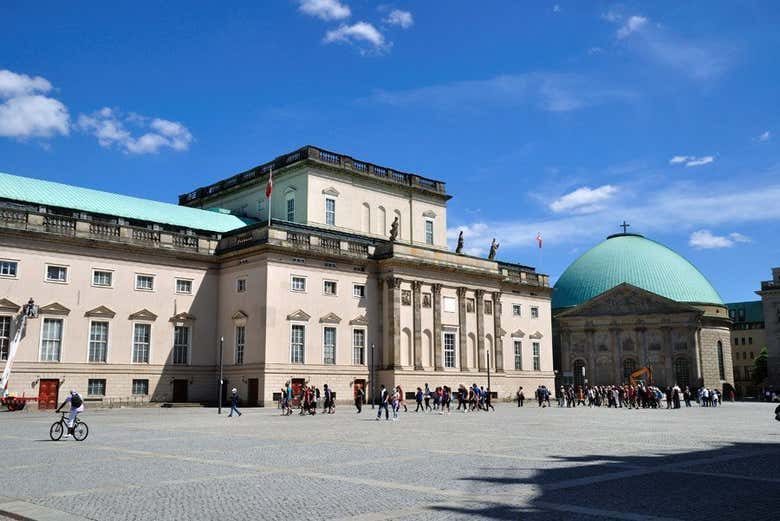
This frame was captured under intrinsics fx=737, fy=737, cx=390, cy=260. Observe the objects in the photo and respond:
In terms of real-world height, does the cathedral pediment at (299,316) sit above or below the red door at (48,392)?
above

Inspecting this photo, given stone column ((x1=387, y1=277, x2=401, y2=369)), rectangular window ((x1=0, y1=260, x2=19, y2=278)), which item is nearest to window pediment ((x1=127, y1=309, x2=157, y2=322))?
rectangular window ((x1=0, y1=260, x2=19, y2=278))

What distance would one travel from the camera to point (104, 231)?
50000mm

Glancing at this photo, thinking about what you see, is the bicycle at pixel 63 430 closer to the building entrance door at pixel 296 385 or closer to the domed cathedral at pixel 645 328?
the building entrance door at pixel 296 385

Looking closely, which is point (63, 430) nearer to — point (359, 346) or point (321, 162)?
point (359, 346)

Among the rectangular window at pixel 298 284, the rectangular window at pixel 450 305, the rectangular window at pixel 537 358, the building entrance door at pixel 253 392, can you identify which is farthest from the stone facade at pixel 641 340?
the building entrance door at pixel 253 392

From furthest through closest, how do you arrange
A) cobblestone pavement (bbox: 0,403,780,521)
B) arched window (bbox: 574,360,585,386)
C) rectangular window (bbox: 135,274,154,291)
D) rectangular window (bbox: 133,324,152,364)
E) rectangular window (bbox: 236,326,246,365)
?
1. arched window (bbox: 574,360,585,386)
2. rectangular window (bbox: 236,326,246,365)
3. rectangular window (bbox: 135,274,154,291)
4. rectangular window (bbox: 133,324,152,364)
5. cobblestone pavement (bbox: 0,403,780,521)

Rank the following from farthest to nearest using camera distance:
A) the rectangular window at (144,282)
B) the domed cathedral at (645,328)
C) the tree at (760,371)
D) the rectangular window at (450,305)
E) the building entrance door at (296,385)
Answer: the tree at (760,371)
the domed cathedral at (645,328)
the rectangular window at (450,305)
the building entrance door at (296,385)
the rectangular window at (144,282)

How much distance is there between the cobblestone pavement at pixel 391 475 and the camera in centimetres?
1175

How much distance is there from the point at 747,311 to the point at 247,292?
4596 inches

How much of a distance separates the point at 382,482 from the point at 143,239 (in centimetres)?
4140

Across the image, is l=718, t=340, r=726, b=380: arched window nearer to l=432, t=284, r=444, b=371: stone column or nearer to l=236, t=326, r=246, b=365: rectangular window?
l=432, t=284, r=444, b=371: stone column

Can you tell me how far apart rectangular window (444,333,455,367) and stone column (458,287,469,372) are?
696mm

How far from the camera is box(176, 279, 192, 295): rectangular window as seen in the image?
176 feet

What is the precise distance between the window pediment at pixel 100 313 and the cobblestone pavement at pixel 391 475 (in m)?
21.9
